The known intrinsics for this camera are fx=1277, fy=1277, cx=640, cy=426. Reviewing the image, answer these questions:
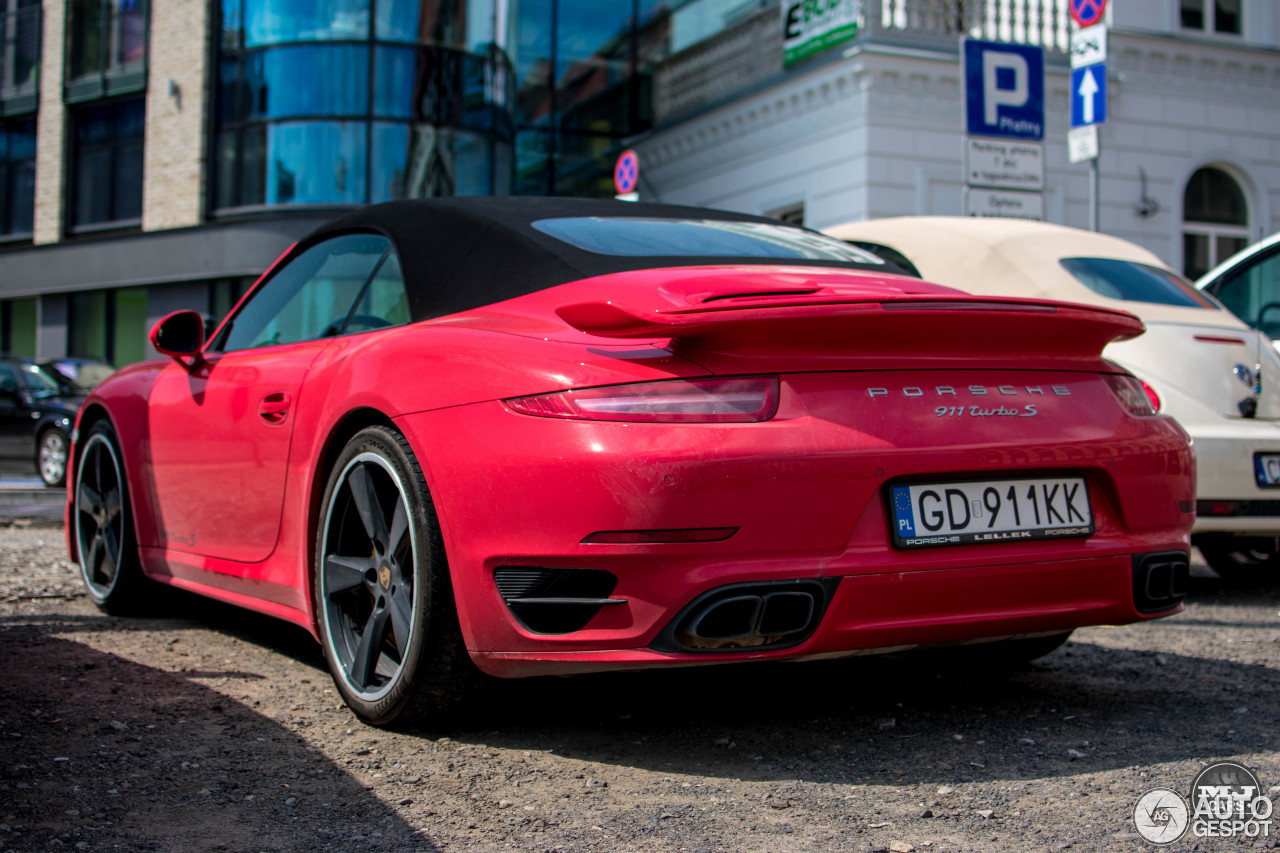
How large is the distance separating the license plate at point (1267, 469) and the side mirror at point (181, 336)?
13.3 ft

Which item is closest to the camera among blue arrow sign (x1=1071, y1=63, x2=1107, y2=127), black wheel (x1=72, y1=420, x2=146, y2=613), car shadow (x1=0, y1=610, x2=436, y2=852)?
car shadow (x1=0, y1=610, x2=436, y2=852)

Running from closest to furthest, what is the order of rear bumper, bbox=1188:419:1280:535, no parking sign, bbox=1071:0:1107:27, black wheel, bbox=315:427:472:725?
black wheel, bbox=315:427:472:725 → rear bumper, bbox=1188:419:1280:535 → no parking sign, bbox=1071:0:1107:27

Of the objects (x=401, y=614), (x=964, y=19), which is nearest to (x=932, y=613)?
(x=401, y=614)

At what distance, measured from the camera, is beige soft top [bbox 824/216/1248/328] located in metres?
5.73

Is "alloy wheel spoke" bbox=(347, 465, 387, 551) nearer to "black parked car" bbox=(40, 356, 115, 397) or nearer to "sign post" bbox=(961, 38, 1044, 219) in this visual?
"sign post" bbox=(961, 38, 1044, 219)

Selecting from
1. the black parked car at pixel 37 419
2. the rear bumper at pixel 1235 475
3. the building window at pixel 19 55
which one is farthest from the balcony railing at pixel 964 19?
the building window at pixel 19 55

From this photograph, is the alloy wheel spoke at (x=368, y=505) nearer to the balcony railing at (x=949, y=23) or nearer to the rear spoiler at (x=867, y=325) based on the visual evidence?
the rear spoiler at (x=867, y=325)

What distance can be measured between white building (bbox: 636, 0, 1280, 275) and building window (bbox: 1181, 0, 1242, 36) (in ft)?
0.07

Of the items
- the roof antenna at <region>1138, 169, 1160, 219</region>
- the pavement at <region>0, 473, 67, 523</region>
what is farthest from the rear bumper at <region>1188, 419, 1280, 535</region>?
the roof antenna at <region>1138, 169, 1160, 219</region>

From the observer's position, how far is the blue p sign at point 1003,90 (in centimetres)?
881

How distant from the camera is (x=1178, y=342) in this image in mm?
5293

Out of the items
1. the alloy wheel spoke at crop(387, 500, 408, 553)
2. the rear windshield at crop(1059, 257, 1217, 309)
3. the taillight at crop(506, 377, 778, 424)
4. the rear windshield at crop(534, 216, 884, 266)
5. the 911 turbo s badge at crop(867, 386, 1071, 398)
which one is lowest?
the alloy wheel spoke at crop(387, 500, 408, 553)

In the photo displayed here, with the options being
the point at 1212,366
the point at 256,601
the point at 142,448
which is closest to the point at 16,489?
the point at 142,448

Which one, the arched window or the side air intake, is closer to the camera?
the side air intake
